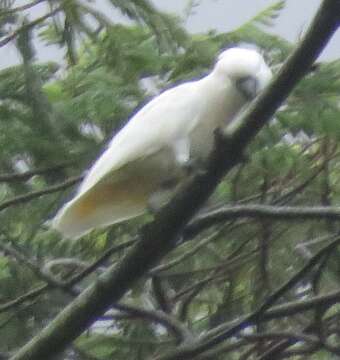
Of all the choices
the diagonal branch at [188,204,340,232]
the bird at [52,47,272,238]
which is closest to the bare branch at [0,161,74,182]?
the bird at [52,47,272,238]

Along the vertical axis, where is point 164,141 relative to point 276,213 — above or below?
above

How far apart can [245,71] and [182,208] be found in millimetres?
885

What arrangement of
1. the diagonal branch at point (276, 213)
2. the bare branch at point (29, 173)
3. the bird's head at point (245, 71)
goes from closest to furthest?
the diagonal branch at point (276, 213)
the bare branch at point (29, 173)
the bird's head at point (245, 71)

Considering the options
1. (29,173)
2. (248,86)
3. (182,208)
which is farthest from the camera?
(248,86)

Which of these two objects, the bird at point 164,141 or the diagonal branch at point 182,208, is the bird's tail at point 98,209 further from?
the diagonal branch at point 182,208

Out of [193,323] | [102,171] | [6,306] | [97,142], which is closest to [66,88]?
[97,142]

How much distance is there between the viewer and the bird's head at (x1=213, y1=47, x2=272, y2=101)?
3918 millimetres

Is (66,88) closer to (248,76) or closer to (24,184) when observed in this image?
(24,184)

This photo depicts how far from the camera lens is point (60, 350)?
3.43 metres

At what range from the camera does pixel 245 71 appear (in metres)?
3.94

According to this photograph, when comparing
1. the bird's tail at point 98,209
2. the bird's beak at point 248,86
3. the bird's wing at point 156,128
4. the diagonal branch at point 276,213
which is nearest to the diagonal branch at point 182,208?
the diagonal branch at point 276,213

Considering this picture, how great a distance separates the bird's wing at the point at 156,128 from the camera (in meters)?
3.95

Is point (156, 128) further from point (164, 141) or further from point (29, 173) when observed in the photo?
point (29, 173)

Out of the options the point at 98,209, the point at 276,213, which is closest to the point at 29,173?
the point at 98,209
